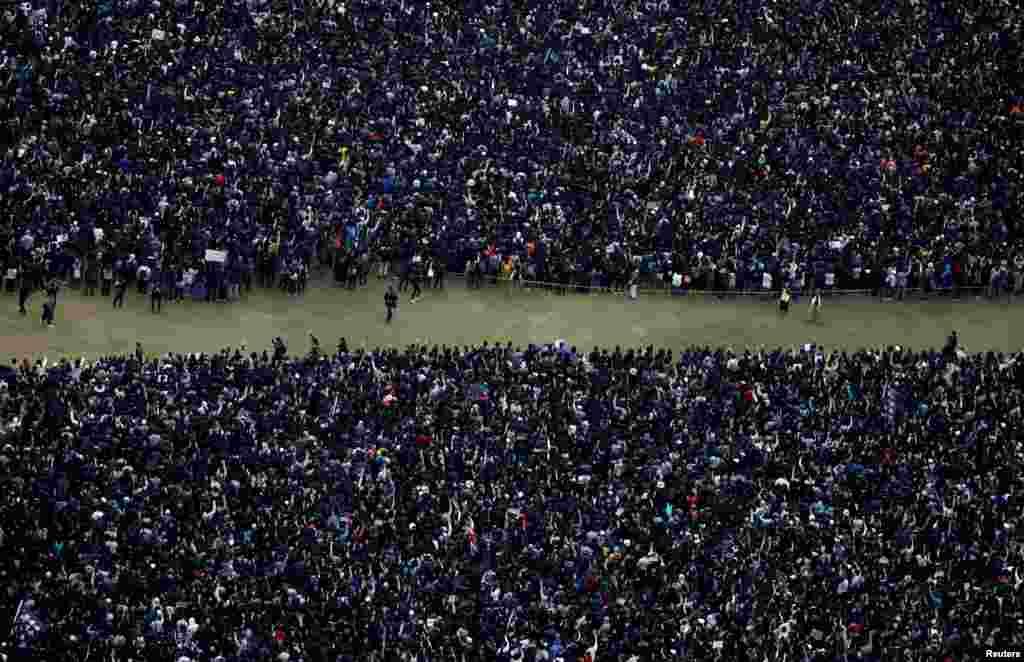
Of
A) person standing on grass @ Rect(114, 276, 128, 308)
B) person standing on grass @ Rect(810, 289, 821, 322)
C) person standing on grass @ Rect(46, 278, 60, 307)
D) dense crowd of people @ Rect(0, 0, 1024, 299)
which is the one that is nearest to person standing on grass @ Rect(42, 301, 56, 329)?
person standing on grass @ Rect(46, 278, 60, 307)

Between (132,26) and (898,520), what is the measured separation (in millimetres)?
37338

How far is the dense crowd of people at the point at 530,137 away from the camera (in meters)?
94.6

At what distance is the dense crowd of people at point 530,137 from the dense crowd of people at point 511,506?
8226mm

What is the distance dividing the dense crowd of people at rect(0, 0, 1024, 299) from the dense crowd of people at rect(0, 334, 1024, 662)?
27.0 ft

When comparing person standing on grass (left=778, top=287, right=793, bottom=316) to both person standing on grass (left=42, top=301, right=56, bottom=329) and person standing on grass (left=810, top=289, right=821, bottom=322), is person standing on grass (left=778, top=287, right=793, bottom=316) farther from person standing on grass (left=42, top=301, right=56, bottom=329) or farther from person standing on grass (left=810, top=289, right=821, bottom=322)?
person standing on grass (left=42, top=301, right=56, bottom=329)

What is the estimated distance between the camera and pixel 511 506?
77.1 meters

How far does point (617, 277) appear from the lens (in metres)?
95.1

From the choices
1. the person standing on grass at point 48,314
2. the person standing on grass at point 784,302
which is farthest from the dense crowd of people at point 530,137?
the person standing on grass at point 48,314

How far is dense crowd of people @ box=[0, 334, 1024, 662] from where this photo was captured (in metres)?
71.8

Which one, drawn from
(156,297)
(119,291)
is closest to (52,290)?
(119,291)

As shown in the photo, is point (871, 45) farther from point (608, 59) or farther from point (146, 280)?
point (146, 280)

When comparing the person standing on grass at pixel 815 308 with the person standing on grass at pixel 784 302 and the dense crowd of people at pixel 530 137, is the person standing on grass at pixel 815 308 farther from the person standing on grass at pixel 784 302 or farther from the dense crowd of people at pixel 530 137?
the dense crowd of people at pixel 530 137

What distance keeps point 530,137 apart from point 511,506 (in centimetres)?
2629

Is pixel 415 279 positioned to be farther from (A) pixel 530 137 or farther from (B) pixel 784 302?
(B) pixel 784 302
